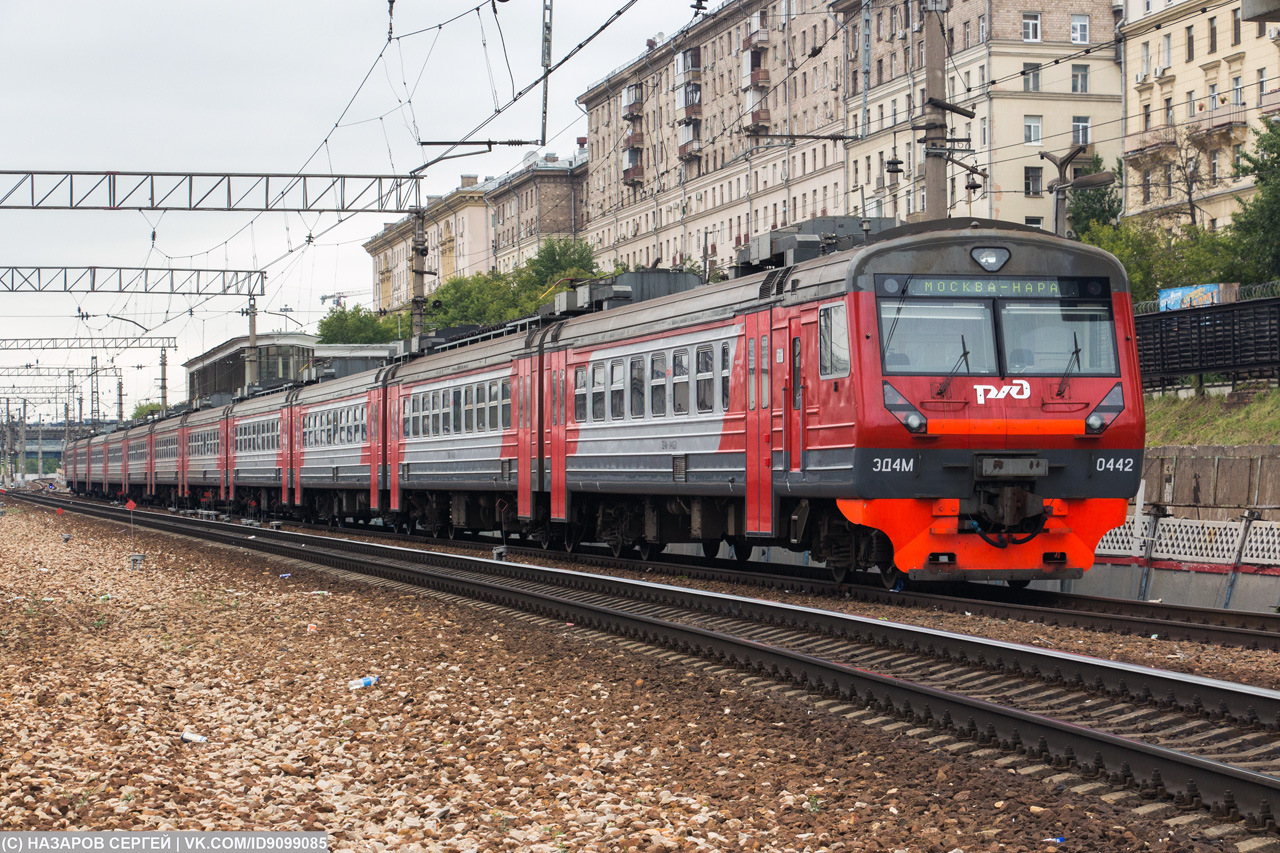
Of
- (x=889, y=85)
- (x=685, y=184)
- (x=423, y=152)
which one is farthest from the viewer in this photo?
(x=685, y=184)

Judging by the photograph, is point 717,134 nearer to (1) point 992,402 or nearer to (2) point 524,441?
(2) point 524,441

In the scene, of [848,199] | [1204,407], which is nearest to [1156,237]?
[1204,407]

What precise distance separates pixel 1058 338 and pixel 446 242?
121 m

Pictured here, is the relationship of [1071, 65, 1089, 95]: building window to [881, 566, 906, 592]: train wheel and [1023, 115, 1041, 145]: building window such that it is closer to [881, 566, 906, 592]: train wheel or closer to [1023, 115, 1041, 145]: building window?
[1023, 115, 1041, 145]: building window

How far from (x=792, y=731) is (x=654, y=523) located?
1110 cm

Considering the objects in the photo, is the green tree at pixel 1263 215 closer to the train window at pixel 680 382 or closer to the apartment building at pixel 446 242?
the train window at pixel 680 382

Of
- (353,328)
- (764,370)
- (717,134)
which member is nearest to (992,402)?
(764,370)

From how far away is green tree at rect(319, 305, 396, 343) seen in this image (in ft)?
346

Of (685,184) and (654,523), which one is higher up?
(685,184)

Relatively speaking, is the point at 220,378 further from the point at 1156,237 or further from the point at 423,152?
the point at 423,152

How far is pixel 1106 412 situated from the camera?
1415 cm

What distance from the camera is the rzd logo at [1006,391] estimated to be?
13.9 metres

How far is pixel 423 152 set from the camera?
29.8 meters

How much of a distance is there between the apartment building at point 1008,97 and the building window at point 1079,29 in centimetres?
5
